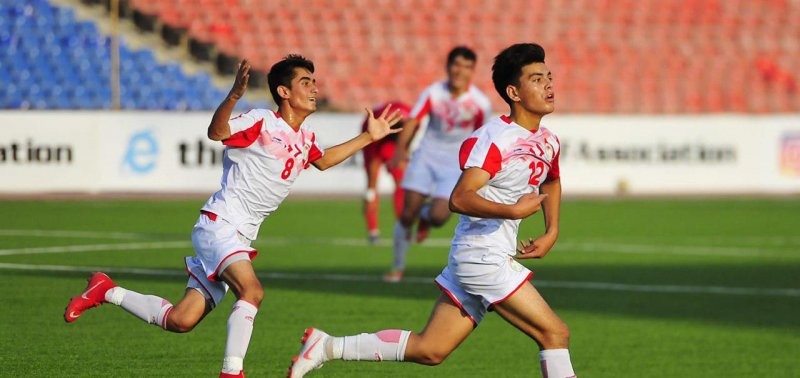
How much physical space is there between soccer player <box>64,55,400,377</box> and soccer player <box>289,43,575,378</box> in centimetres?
79

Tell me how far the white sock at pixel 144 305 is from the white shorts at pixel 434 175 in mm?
5595

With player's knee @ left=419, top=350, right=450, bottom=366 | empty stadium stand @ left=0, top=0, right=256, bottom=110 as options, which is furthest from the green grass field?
empty stadium stand @ left=0, top=0, right=256, bottom=110

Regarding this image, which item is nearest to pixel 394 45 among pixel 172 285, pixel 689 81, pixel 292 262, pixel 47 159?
pixel 689 81

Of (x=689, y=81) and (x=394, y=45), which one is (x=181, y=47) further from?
(x=689, y=81)

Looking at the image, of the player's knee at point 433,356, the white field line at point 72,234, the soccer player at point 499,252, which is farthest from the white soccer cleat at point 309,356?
the white field line at point 72,234

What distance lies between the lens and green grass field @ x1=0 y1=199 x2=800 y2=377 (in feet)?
28.1

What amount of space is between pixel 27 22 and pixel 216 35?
4221mm

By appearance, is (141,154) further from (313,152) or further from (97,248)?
(313,152)

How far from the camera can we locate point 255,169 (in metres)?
7.35

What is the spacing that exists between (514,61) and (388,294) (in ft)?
18.8

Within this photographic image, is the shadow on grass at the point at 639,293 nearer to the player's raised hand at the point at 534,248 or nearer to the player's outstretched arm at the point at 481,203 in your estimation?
the player's raised hand at the point at 534,248

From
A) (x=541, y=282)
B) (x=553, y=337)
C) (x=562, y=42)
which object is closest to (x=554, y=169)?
(x=553, y=337)

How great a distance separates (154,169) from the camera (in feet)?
76.3

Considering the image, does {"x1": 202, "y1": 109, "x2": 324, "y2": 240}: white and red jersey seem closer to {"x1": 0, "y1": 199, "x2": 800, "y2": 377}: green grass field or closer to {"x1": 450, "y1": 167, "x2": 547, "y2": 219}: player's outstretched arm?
{"x1": 0, "y1": 199, "x2": 800, "y2": 377}: green grass field
